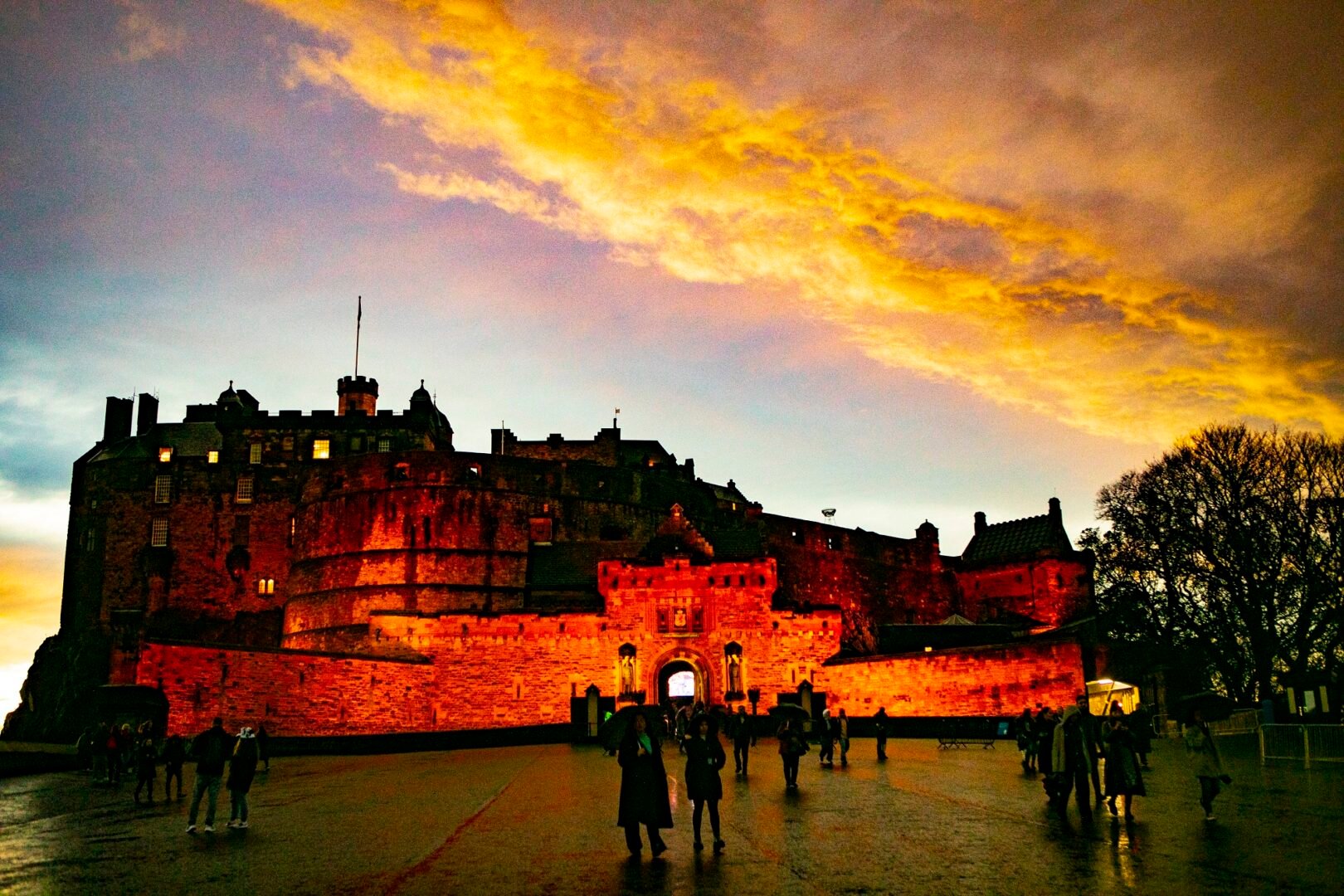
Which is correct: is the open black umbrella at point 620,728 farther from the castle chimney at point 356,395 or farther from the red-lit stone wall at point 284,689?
the castle chimney at point 356,395

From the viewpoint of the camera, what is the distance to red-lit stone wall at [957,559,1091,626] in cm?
6100

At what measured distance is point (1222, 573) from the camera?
3559cm

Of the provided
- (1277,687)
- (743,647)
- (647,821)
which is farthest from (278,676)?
(1277,687)

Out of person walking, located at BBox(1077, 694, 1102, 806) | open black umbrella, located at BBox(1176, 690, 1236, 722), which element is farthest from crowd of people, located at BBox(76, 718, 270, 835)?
open black umbrella, located at BBox(1176, 690, 1236, 722)

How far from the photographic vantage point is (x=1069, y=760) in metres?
14.1

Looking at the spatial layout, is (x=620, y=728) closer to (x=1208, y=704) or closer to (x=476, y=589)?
(x=1208, y=704)

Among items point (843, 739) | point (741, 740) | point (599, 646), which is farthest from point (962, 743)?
point (599, 646)

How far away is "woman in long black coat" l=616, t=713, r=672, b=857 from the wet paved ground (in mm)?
307

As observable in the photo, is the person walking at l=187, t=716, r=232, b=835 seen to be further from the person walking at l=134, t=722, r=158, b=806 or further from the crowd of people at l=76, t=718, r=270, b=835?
the person walking at l=134, t=722, r=158, b=806

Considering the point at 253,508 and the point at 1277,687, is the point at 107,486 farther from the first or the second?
the point at 1277,687

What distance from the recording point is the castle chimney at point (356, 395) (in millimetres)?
69000

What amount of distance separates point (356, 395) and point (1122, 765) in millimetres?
60997

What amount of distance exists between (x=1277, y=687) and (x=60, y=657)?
5352 centimetres

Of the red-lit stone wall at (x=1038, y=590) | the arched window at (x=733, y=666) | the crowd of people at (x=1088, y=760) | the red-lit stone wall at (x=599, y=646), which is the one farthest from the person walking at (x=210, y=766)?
the red-lit stone wall at (x=1038, y=590)
